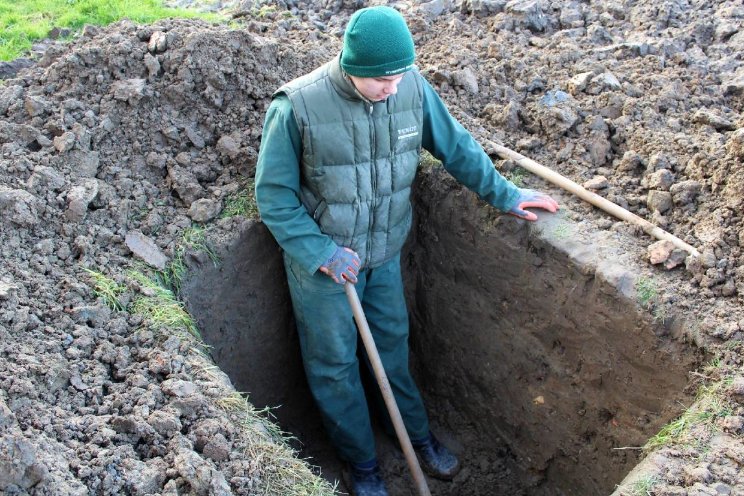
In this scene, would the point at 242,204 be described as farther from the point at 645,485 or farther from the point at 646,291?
the point at 645,485

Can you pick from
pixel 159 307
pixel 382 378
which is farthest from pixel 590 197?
pixel 159 307

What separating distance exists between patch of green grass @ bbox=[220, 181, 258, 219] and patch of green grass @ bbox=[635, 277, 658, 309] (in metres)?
1.96

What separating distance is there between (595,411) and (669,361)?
2.04 feet

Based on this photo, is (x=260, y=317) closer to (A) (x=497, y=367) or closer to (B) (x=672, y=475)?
(A) (x=497, y=367)

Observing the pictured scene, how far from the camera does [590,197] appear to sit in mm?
3695

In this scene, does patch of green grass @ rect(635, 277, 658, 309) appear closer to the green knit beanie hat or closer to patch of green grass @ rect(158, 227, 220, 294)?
the green knit beanie hat

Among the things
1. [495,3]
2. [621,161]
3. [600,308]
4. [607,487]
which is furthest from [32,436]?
[495,3]

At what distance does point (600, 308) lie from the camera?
3.54 meters

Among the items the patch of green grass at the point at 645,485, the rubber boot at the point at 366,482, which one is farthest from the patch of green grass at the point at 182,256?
the patch of green grass at the point at 645,485

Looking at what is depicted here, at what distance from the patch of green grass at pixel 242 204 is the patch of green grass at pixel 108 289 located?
0.75m

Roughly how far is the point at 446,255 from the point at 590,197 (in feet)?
3.05

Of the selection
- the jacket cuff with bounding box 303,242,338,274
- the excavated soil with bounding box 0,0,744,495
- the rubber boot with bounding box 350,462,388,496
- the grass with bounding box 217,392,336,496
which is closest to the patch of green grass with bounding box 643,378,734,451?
the excavated soil with bounding box 0,0,744,495

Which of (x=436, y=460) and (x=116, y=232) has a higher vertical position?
(x=116, y=232)

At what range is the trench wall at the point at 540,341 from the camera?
3.45 meters
